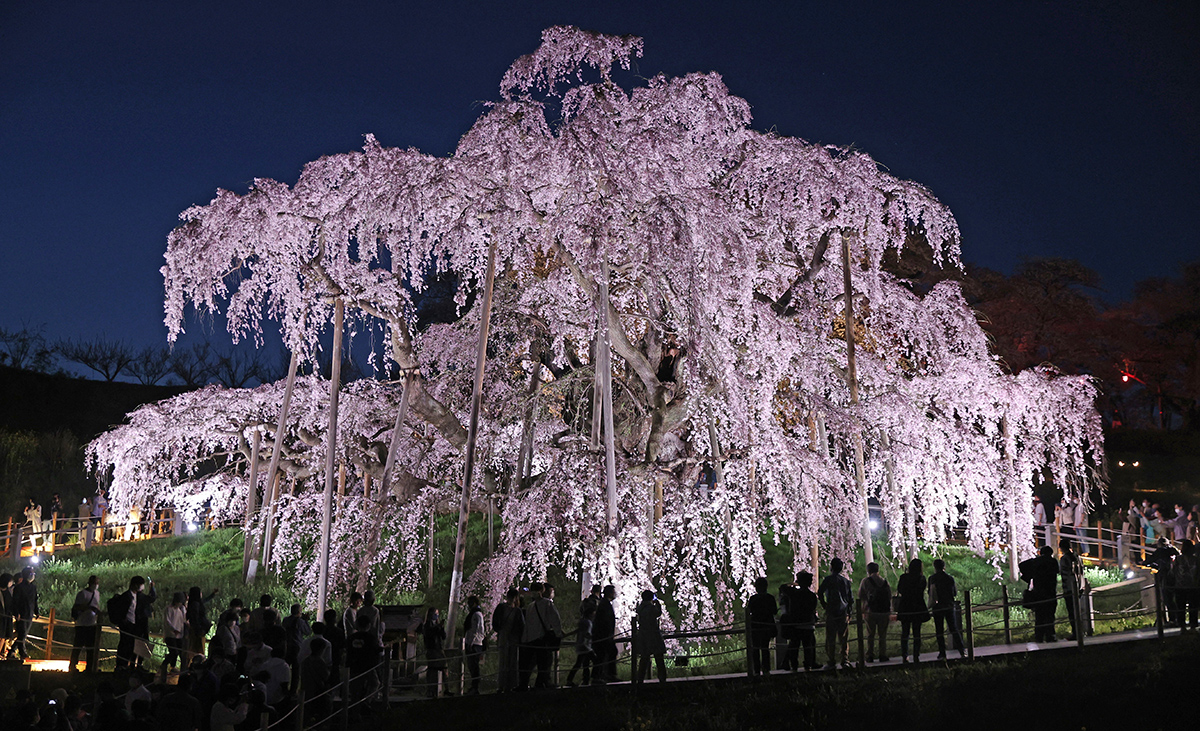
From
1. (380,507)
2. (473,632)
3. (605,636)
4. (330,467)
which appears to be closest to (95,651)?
(330,467)

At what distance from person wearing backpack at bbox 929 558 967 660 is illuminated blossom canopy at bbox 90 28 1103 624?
2.43 metres

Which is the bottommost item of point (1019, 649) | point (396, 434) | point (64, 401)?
point (1019, 649)

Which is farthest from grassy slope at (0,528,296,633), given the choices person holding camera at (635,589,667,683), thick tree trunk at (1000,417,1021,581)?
thick tree trunk at (1000,417,1021,581)

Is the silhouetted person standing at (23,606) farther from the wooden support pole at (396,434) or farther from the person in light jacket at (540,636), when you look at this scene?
the person in light jacket at (540,636)

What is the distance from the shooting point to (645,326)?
16.9 metres

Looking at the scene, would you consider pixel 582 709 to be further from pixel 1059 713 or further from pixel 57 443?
pixel 57 443

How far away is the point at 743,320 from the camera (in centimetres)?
1547

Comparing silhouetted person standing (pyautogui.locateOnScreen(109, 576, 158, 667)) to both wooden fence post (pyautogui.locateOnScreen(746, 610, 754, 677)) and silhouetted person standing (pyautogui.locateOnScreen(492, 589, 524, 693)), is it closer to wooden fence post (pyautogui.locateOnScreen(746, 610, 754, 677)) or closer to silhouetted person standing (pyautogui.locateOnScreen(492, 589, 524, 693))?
silhouetted person standing (pyautogui.locateOnScreen(492, 589, 524, 693))

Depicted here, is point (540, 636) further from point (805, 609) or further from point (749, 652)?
point (805, 609)

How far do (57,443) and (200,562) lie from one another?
14772 mm

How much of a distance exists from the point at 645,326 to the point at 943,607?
7.46 m

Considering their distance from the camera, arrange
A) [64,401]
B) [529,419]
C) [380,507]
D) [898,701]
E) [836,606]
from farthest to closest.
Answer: [64,401] < [529,419] < [380,507] < [836,606] < [898,701]

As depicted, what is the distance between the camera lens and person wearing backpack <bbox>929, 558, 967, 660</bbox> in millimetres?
11453

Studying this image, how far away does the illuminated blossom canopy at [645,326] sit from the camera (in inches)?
516
